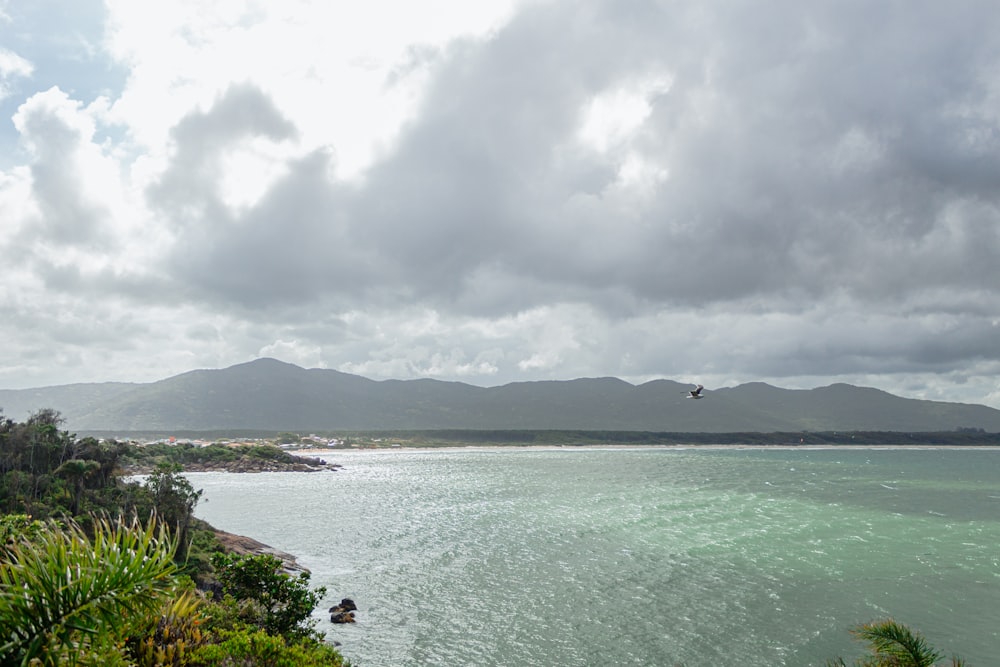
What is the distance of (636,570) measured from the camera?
1528 inches

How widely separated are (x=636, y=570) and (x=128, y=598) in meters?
36.5

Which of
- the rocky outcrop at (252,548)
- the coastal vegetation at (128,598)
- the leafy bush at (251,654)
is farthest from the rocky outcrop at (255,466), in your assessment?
the leafy bush at (251,654)

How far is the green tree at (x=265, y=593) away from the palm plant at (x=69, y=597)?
49.0 feet

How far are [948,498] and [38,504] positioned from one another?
343 feet

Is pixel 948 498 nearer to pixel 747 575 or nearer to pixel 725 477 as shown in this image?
pixel 725 477

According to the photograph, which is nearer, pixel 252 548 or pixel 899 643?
pixel 899 643

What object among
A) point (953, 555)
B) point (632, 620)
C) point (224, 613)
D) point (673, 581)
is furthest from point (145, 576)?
point (953, 555)

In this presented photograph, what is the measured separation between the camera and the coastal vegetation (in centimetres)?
739

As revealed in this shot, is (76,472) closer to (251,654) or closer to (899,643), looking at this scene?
(251,654)

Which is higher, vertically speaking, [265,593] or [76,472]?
[76,472]

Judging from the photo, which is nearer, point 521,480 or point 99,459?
point 99,459

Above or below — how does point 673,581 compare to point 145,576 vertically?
below

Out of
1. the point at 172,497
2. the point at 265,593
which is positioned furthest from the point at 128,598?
the point at 172,497

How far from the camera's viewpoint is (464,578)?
121ft
